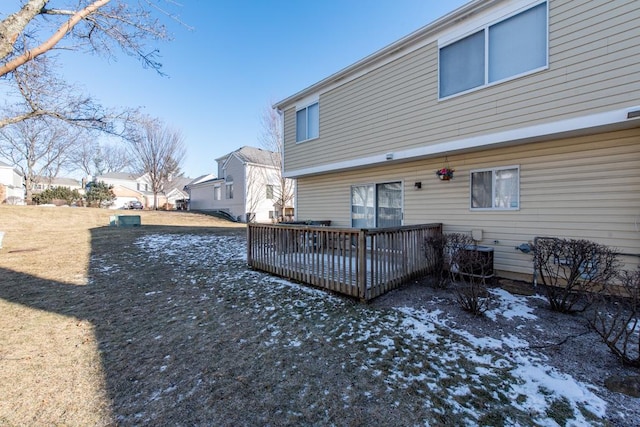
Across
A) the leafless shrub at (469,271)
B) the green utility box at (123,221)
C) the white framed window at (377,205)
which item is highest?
the white framed window at (377,205)

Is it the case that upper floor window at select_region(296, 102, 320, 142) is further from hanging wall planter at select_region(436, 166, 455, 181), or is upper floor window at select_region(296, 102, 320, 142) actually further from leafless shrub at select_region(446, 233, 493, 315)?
leafless shrub at select_region(446, 233, 493, 315)

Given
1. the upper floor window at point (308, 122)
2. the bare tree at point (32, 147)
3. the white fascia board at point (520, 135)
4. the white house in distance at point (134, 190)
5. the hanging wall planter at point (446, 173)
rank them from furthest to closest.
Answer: the white house in distance at point (134, 190) < the bare tree at point (32, 147) < the upper floor window at point (308, 122) < the hanging wall planter at point (446, 173) < the white fascia board at point (520, 135)

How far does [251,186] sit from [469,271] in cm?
1822

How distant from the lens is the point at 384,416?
Answer: 220 cm

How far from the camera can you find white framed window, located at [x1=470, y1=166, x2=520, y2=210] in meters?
5.79

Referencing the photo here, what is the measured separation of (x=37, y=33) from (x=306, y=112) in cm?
737

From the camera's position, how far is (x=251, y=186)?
2127cm

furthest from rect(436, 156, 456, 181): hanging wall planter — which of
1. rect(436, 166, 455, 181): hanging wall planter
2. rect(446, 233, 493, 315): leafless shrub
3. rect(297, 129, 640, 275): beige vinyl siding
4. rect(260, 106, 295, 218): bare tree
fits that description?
rect(260, 106, 295, 218): bare tree

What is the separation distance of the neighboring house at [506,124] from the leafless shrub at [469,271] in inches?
34.9

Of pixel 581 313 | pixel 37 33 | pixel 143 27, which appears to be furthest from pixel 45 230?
pixel 581 313

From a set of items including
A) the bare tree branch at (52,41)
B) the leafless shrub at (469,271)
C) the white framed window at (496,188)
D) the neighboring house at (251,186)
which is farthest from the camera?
the neighboring house at (251,186)

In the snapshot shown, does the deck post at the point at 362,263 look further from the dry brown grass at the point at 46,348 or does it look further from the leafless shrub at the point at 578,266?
the dry brown grass at the point at 46,348

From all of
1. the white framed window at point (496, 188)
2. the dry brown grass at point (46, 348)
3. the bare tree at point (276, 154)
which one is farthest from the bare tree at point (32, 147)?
the white framed window at point (496, 188)

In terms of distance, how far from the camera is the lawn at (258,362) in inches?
88.8
